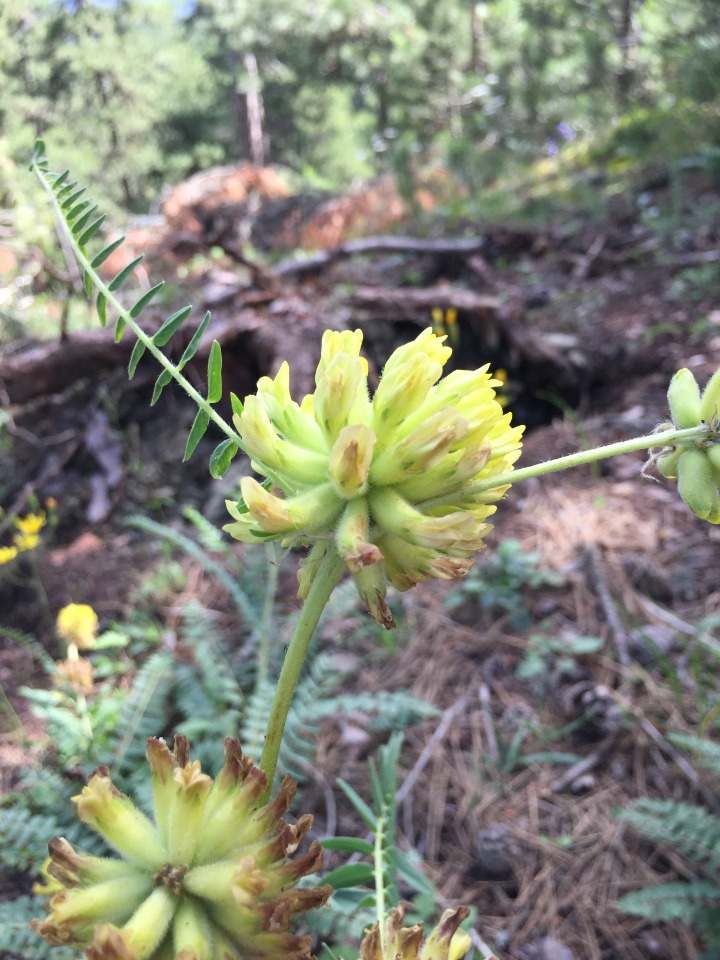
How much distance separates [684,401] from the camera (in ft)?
2.56

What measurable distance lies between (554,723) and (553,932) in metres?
0.60

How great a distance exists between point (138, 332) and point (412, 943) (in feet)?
2.38

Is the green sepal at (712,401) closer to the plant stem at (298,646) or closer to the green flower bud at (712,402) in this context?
the green flower bud at (712,402)

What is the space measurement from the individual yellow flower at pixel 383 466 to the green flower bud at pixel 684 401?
0.57ft

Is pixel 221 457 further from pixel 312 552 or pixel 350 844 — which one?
pixel 350 844

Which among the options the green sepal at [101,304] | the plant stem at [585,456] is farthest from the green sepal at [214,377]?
the plant stem at [585,456]

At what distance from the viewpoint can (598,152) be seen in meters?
9.69

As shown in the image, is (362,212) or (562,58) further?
(562,58)

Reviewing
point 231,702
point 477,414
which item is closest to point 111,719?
point 231,702

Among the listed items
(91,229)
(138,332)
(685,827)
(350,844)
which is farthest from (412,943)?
(685,827)

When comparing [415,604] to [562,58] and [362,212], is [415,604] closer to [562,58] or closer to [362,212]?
[362,212]

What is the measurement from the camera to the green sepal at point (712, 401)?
731mm

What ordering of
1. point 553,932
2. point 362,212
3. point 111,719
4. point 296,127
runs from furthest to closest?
1. point 296,127
2. point 362,212
3. point 111,719
4. point 553,932

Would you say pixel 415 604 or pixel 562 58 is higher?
pixel 562 58
